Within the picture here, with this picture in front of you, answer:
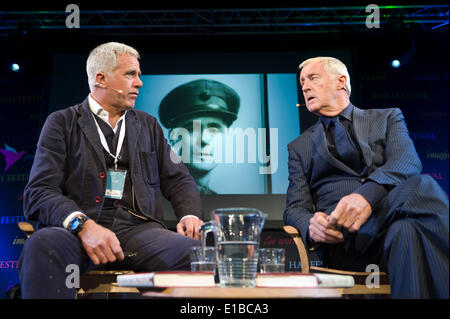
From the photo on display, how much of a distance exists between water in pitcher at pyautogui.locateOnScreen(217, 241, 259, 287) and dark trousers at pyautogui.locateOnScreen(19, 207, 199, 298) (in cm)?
63

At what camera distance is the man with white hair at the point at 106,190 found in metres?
1.79

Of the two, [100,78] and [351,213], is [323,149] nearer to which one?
[351,213]

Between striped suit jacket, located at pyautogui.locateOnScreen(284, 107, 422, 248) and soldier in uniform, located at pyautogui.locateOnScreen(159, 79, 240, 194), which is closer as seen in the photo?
striped suit jacket, located at pyautogui.locateOnScreen(284, 107, 422, 248)

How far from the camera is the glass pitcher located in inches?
51.7

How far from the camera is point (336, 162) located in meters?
2.39

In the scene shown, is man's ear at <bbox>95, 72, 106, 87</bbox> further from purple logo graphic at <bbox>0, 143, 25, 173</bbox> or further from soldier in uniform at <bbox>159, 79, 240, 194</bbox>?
purple logo graphic at <bbox>0, 143, 25, 173</bbox>

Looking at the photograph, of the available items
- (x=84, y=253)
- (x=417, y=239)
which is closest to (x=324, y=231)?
(x=417, y=239)

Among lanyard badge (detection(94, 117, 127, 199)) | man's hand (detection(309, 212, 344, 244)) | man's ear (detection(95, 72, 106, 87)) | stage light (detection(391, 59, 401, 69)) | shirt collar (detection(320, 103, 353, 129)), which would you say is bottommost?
man's hand (detection(309, 212, 344, 244))

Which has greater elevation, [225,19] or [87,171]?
[225,19]

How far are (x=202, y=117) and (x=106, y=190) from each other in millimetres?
2818

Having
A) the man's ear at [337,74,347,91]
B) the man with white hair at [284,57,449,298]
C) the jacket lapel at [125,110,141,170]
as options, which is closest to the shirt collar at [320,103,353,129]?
the man with white hair at [284,57,449,298]

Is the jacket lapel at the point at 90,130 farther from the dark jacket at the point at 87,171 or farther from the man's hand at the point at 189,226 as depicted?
the man's hand at the point at 189,226

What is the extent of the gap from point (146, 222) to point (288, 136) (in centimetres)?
285
